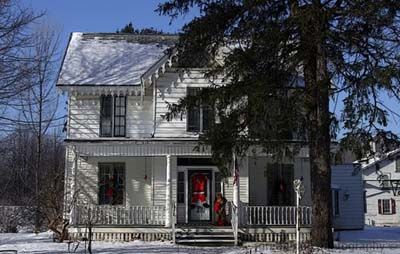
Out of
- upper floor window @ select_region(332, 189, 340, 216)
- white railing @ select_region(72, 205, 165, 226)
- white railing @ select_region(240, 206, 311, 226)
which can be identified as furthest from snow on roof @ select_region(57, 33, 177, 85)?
upper floor window @ select_region(332, 189, 340, 216)

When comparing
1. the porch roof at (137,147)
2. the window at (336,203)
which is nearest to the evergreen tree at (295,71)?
the porch roof at (137,147)

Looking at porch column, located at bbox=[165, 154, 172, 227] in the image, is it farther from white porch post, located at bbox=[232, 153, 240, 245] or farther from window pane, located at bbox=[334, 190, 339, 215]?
window pane, located at bbox=[334, 190, 339, 215]

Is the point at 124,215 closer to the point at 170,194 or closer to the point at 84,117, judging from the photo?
the point at 170,194

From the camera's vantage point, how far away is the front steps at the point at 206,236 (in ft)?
79.2

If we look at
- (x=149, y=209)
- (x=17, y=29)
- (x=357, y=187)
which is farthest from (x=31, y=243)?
(x=357, y=187)

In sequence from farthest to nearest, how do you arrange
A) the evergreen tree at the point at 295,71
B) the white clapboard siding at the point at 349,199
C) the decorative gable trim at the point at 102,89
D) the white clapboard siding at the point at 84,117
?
the white clapboard siding at the point at 349,199 < the white clapboard siding at the point at 84,117 < the decorative gable trim at the point at 102,89 < the evergreen tree at the point at 295,71

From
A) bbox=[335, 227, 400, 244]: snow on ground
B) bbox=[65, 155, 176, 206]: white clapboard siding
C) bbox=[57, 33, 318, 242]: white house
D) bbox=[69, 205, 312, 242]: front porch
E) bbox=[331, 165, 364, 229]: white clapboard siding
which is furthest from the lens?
bbox=[331, 165, 364, 229]: white clapboard siding

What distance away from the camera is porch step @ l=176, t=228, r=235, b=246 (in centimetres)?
2414

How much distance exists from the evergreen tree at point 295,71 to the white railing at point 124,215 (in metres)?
5.48

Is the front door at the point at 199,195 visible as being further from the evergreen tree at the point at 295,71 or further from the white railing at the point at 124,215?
the evergreen tree at the point at 295,71

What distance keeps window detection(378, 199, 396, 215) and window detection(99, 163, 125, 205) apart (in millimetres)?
33844

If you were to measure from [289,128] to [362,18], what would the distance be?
384cm

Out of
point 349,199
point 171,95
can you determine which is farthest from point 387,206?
point 171,95

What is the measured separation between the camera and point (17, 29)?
1730cm
